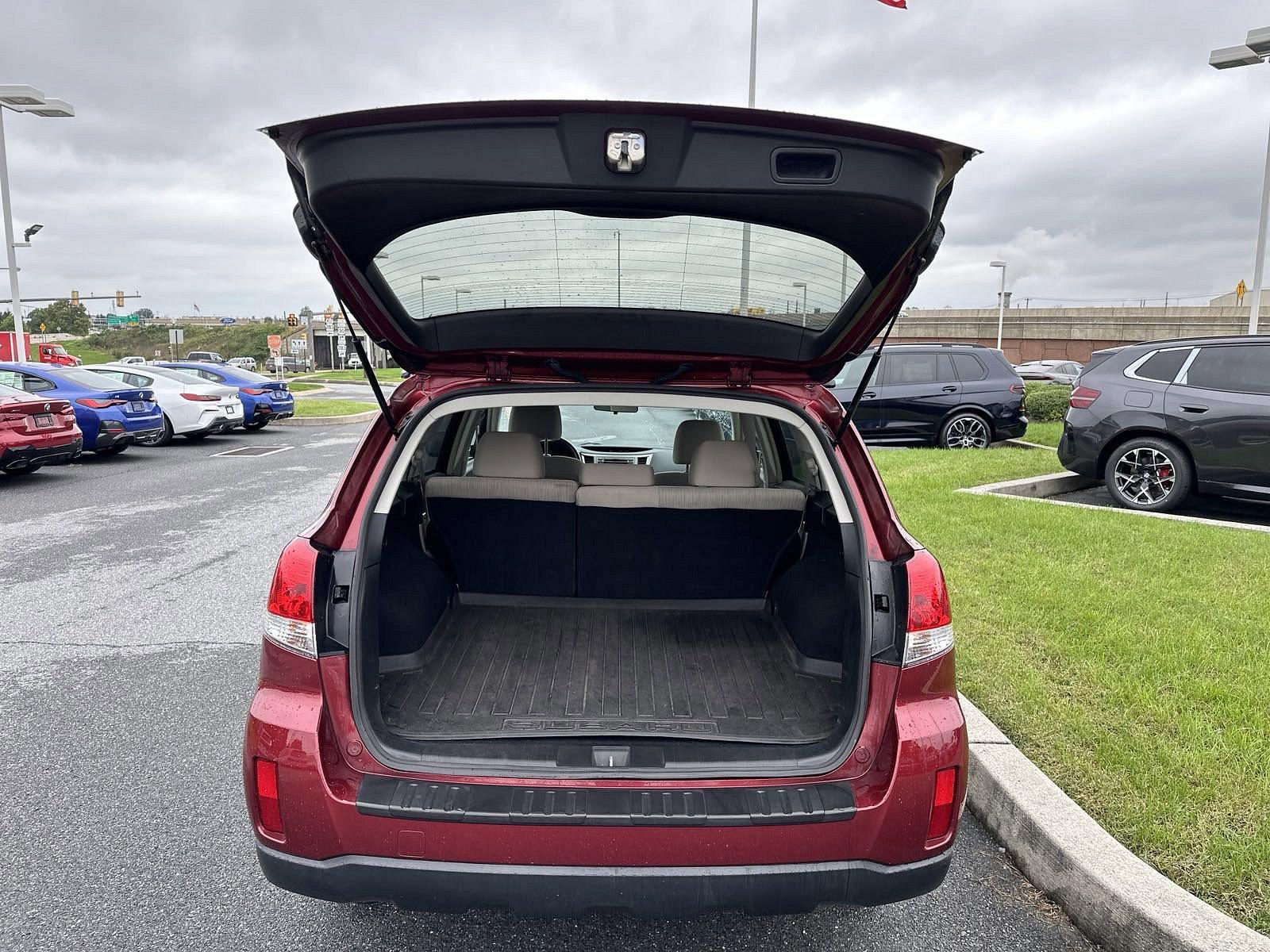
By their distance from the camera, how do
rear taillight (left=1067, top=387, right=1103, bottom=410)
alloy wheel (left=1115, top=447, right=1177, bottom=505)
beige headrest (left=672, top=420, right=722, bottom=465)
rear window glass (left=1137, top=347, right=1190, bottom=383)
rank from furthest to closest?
rear taillight (left=1067, top=387, right=1103, bottom=410)
rear window glass (left=1137, top=347, right=1190, bottom=383)
alloy wheel (left=1115, top=447, right=1177, bottom=505)
beige headrest (left=672, top=420, right=722, bottom=465)

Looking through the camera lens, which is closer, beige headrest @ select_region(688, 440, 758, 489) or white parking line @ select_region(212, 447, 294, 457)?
beige headrest @ select_region(688, 440, 758, 489)

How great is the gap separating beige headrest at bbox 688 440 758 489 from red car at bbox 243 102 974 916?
1.98 feet

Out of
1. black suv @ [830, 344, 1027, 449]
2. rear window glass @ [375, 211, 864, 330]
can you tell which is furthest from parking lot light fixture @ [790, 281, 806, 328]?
black suv @ [830, 344, 1027, 449]

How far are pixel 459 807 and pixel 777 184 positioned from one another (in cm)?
155

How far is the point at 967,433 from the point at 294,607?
1054 cm

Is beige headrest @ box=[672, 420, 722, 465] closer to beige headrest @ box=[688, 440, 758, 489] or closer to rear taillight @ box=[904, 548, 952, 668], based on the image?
beige headrest @ box=[688, 440, 758, 489]

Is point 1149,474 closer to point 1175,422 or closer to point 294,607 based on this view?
point 1175,422

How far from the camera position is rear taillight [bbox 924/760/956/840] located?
1896 millimetres

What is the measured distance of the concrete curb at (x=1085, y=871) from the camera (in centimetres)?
201

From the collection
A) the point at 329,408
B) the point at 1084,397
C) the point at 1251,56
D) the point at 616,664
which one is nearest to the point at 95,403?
the point at 329,408

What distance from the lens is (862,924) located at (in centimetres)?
226

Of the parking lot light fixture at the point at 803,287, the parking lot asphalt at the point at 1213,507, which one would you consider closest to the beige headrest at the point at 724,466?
the parking lot light fixture at the point at 803,287

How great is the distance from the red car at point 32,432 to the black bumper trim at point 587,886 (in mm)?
9836

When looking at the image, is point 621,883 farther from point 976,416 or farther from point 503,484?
point 976,416
